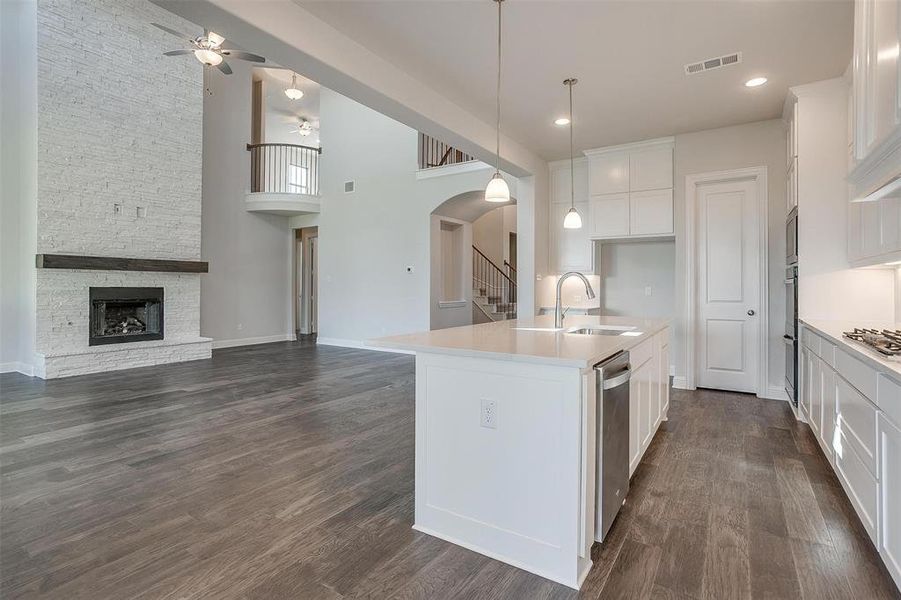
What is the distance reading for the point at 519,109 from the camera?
450 centimetres

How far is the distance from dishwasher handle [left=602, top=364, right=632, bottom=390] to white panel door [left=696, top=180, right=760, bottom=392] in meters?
3.49

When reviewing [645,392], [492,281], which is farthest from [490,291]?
[645,392]

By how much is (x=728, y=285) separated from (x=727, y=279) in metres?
0.07

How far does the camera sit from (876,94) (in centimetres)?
218

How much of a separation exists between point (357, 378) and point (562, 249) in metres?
3.23

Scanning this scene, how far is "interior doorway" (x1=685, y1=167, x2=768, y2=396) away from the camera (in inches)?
191

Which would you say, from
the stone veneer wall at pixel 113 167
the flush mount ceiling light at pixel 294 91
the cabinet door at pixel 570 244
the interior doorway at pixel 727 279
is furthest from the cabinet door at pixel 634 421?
the flush mount ceiling light at pixel 294 91

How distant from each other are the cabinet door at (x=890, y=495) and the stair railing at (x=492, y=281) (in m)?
7.90

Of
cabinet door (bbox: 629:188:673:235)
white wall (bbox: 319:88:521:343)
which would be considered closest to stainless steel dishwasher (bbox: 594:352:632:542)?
cabinet door (bbox: 629:188:673:235)

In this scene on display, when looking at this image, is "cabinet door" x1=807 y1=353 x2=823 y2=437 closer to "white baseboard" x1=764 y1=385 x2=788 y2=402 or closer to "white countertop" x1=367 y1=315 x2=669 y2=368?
"white countertop" x1=367 y1=315 x2=669 y2=368

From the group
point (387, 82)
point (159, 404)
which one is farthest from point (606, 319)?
point (159, 404)

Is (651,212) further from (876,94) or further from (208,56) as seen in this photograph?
(208,56)

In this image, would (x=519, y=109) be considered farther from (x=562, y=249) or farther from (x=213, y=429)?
(x=213, y=429)

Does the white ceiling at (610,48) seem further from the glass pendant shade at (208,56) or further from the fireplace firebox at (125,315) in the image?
the fireplace firebox at (125,315)
